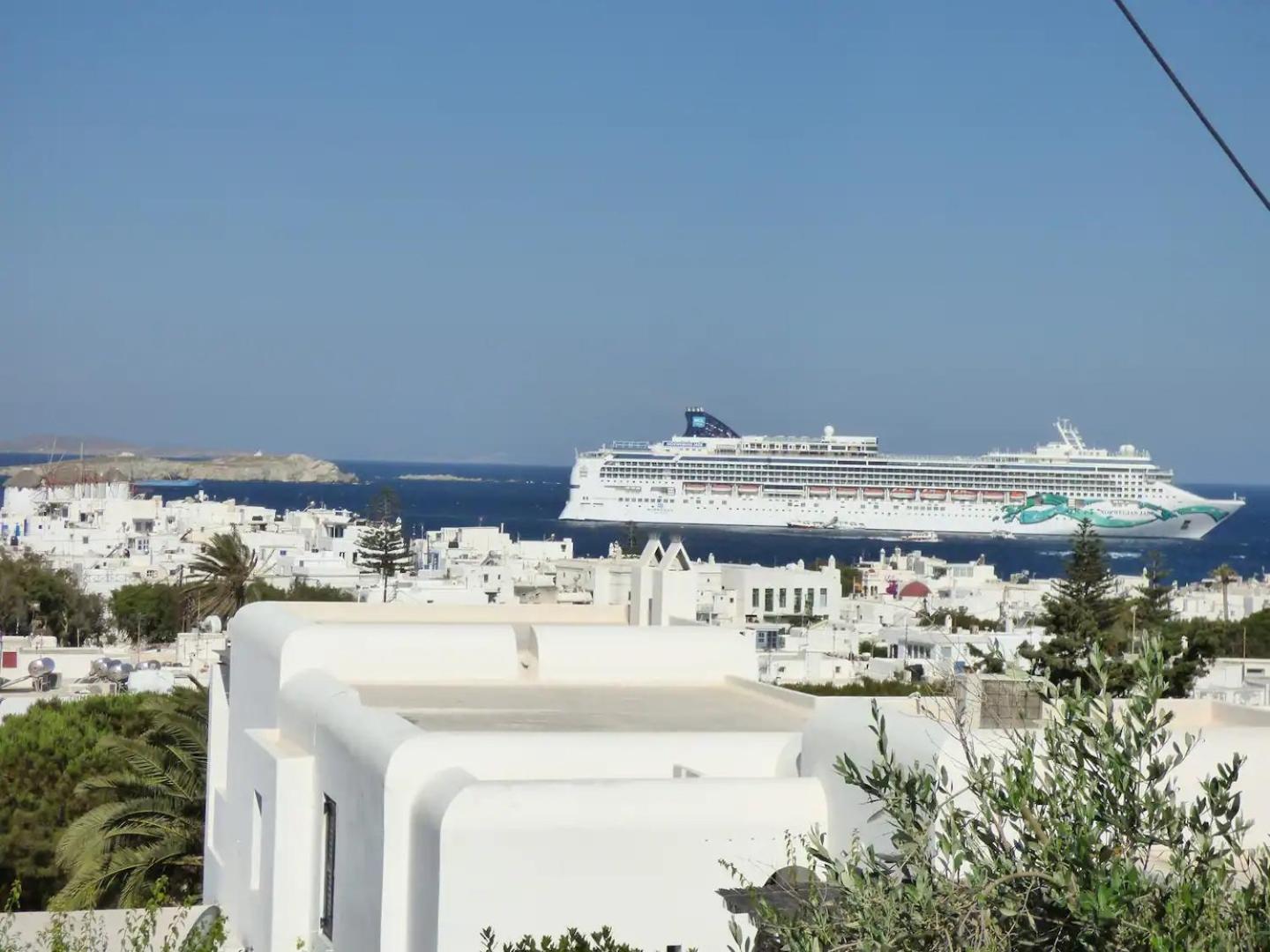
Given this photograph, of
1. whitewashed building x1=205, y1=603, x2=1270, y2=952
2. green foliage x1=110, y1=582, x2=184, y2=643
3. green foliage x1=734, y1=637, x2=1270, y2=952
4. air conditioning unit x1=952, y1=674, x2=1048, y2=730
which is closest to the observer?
green foliage x1=734, y1=637, x2=1270, y2=952

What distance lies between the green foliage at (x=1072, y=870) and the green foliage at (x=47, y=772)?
979cm

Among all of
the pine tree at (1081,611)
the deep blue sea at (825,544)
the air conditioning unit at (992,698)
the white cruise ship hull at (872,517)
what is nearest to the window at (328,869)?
the air conditioning unit at (992,698)

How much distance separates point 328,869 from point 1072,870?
4153mm

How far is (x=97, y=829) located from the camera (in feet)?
35.2

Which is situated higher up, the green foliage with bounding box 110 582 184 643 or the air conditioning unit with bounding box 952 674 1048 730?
the air conditioning unit with bounding box 952 674 1048 730

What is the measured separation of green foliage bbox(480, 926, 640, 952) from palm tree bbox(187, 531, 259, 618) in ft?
43.3

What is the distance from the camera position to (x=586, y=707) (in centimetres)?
798

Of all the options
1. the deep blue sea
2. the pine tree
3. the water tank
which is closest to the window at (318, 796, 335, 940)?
the water tank

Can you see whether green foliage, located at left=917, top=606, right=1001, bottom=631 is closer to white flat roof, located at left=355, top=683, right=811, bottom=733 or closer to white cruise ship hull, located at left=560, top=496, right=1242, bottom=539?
white flat roof, located at left=355, top=683, right=811, bottom=733

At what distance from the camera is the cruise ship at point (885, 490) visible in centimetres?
→ 9500

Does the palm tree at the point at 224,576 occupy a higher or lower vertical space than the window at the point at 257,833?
higher

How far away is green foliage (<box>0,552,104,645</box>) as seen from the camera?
33562mm

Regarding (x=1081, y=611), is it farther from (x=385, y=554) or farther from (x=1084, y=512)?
(x=1084, y=512)

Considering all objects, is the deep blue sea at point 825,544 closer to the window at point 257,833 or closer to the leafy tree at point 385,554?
the leafy tree at point 385,554
